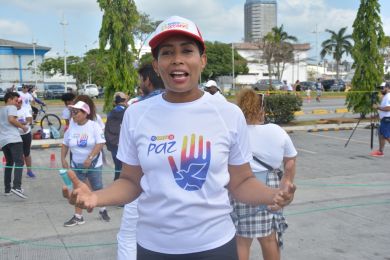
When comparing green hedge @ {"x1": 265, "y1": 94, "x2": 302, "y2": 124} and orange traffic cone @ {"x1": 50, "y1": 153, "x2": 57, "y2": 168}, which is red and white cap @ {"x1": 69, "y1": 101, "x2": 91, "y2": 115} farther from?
green hedge @ {"x1": 265, "y1": 94, "x2": 302, "y2": 124}

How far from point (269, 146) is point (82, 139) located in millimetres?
3004

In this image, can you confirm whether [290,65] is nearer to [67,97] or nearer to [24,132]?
[67,97]

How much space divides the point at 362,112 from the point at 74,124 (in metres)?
14.4

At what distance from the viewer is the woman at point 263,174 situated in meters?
3.51

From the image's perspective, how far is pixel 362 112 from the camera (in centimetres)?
1783

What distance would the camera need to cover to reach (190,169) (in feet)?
6.50

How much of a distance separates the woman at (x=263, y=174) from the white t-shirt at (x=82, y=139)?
2735 millimetres

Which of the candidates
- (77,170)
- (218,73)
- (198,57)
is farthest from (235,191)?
(218,73)

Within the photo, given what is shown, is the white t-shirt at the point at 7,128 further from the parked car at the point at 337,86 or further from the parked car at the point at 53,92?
the parked car at the point at 337,86

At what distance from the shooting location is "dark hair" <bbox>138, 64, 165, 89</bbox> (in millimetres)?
4129

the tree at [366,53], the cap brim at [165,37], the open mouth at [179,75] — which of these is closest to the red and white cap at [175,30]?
the cap brim at [165,37]

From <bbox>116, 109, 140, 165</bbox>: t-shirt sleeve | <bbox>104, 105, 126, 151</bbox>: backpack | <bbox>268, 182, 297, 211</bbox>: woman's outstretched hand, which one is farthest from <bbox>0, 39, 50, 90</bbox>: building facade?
<bbox>268, 182, 297, 211</bbox>: woman's outstretched hand

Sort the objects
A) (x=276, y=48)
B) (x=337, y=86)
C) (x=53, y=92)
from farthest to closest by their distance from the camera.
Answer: (x=276, y=48) → (x=337, y=86) → (x=53, y=92)

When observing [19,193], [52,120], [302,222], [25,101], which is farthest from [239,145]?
[52,120]
